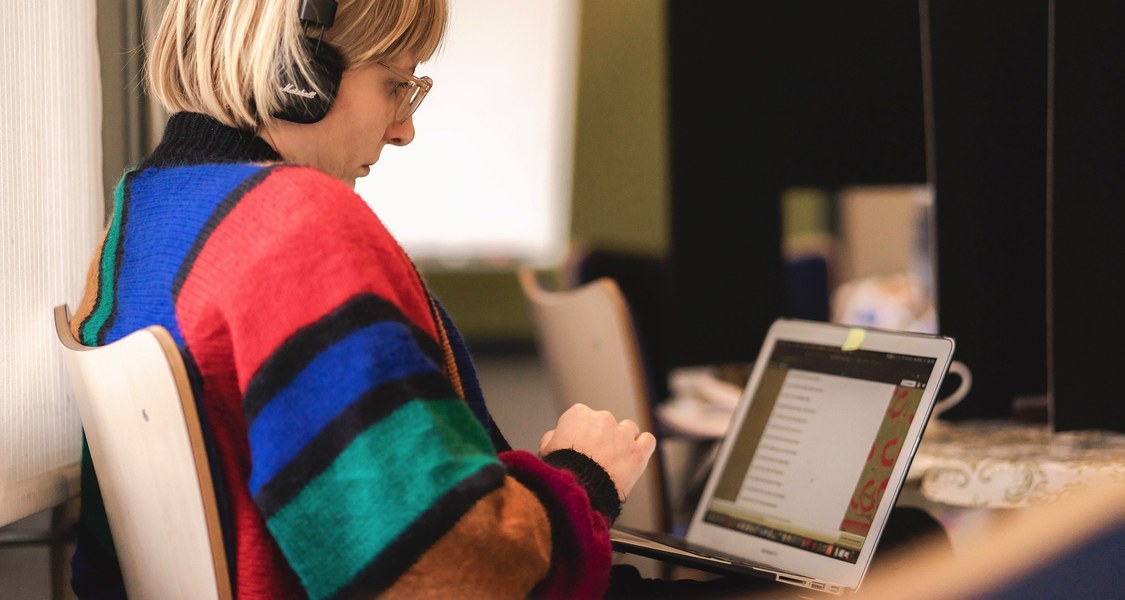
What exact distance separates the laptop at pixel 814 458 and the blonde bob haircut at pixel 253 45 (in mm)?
565

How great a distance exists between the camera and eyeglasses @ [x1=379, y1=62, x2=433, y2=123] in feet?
3.43

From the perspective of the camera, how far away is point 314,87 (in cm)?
96

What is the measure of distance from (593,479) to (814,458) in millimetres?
369

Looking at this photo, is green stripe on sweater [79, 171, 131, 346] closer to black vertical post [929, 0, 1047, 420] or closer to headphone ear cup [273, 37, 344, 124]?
headphone ear cup [273, 37, 344, 124]

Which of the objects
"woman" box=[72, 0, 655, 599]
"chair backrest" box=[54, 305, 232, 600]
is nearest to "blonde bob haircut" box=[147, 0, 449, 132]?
"woman" box=[72, 0, 655, 599]

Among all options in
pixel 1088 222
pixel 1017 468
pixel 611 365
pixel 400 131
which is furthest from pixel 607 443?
pixel 611 365

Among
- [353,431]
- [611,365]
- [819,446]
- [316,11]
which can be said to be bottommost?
[611,365]

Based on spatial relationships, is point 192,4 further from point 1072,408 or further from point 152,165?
point 1072,408

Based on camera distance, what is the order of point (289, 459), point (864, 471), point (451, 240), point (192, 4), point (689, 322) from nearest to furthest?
1. point (289, 459)
2. point (192, 4)
3. point (864, 471)
4. point (689, 322)
5. point (451, 240)

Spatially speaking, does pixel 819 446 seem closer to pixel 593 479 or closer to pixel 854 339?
pixel 854 339

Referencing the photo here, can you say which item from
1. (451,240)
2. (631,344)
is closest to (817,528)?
(631,344)

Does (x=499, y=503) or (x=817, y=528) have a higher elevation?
(x=499, y=503)

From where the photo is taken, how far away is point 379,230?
87 cm

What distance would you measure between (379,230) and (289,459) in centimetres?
20
